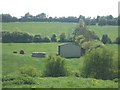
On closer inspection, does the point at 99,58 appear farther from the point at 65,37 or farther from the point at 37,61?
the point at 65,37

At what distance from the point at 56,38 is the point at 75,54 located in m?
23.4

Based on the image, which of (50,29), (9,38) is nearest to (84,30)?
(9,38)

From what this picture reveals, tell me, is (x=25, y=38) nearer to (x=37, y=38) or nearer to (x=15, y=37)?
(x=15, y=37)

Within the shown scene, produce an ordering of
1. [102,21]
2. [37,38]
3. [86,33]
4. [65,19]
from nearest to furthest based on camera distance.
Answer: [86,33] < [37,38] < [102,21] < [65,19]

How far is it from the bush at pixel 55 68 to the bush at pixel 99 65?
5.31 ft

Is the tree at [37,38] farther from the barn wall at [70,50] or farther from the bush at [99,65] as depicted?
the bush at [99,65]

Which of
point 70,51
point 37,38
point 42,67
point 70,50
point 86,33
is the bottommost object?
point 42,67

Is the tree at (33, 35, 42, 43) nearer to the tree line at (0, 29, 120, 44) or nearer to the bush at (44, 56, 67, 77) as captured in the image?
the tree line at (0, 29, 120, 44)

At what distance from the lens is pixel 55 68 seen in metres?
26.5

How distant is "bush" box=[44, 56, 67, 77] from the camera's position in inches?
1025

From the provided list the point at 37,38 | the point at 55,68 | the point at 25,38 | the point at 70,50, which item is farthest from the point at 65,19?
the point at 55,68

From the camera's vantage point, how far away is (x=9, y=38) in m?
66.4

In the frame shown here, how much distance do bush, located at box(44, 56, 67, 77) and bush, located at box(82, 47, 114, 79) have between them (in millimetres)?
1620

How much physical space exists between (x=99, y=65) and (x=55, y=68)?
344 centimetres
